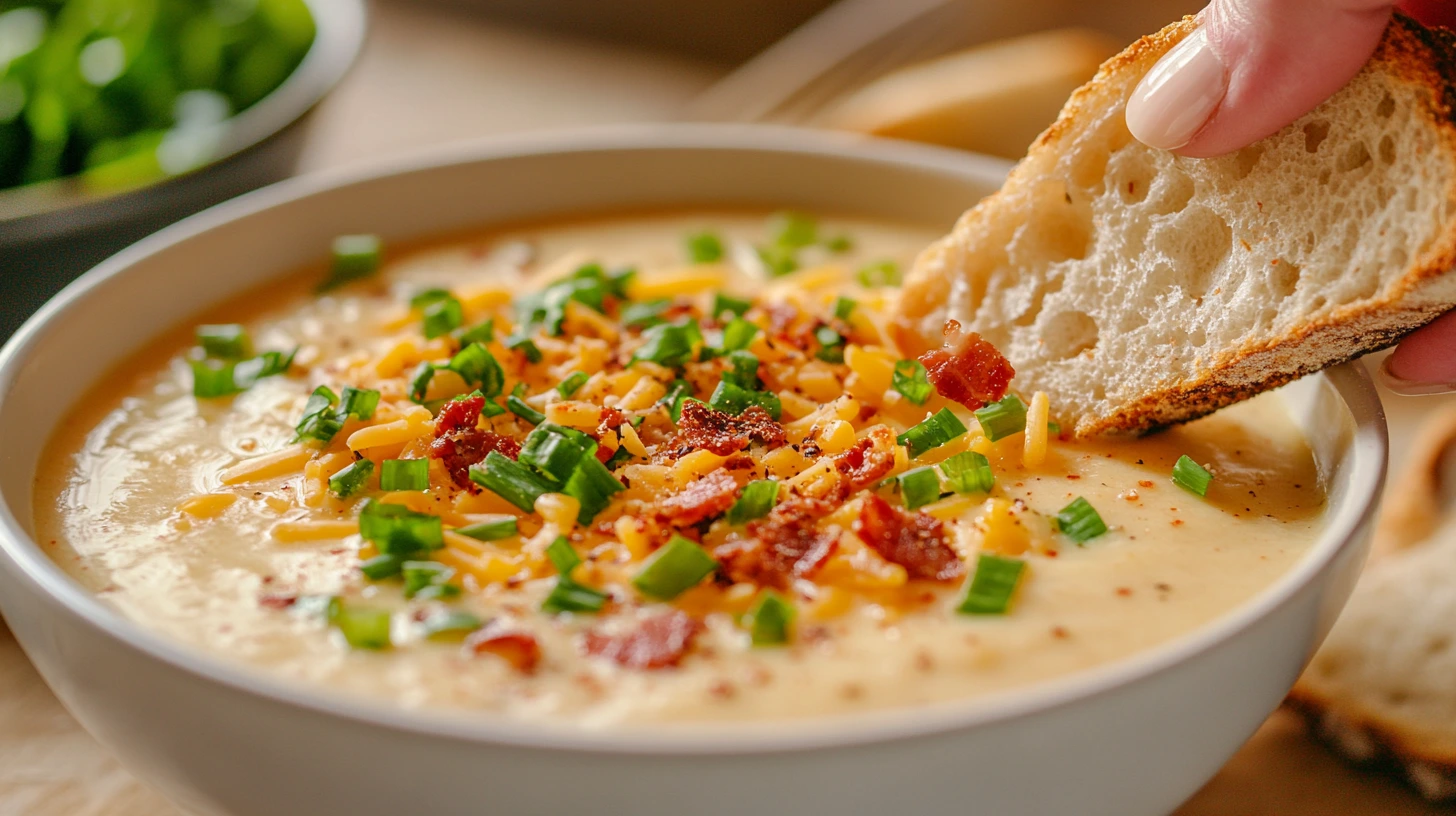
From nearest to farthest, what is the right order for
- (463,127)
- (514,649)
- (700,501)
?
(514,649)
(700,501)
(463,127)

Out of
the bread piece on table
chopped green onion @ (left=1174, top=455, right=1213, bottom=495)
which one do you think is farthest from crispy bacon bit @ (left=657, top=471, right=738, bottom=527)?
the bread piece on table

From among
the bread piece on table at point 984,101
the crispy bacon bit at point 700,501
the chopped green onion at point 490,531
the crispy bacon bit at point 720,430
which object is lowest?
the chopped green onion at point 490,531

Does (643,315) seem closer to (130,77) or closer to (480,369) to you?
(480,369)

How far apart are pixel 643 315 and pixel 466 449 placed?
594mm

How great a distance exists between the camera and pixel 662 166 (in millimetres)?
3186

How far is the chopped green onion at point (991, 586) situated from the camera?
1.62 meters

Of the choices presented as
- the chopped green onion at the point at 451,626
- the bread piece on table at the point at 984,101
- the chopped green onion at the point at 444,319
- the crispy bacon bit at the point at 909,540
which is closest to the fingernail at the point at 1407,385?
the crispy bacon bit at the point at 909,540

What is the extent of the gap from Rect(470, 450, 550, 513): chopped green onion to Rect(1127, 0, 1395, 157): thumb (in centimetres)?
105

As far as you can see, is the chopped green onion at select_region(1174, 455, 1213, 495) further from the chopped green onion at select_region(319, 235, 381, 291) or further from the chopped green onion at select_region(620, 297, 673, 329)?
the chopped green onion at select_region(319, 235, 381, 291)

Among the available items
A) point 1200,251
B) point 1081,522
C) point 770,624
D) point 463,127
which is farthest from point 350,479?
point 463,127

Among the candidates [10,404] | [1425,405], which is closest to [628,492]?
[10,404]

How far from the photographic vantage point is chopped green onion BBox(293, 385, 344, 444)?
2074 millimetres

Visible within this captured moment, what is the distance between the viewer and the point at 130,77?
10.6 ft

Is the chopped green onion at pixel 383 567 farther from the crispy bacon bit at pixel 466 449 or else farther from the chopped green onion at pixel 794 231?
the chopped green onion at pixel 794 231
